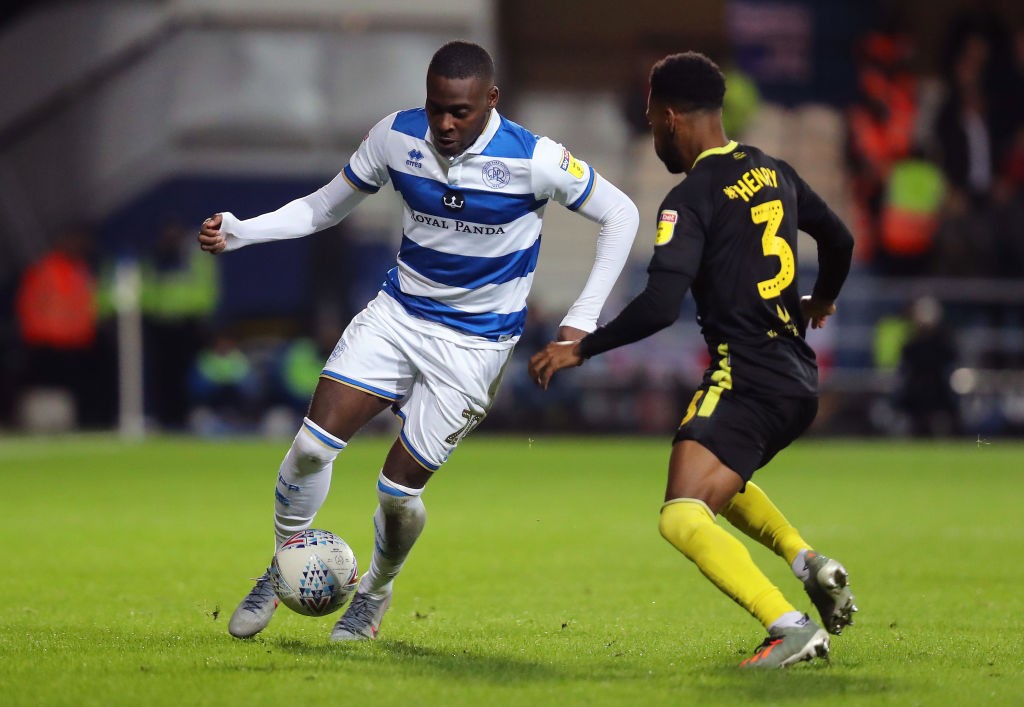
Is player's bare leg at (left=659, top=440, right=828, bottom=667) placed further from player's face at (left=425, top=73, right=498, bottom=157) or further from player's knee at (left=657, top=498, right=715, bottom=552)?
player's face at (left=425, top=73, right=498, bottom=157)

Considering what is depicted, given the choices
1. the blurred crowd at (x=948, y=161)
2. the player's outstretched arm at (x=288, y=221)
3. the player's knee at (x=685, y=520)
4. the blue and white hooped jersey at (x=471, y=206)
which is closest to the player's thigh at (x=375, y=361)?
the blue and white hooped jersey at (x=471, y=206)

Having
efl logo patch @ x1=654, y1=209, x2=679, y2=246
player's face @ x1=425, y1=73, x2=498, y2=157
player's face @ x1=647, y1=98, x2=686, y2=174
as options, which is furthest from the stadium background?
efl logo patch @ x1=654, y1=209, x2=679, y2=246

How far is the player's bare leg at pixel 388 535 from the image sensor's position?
6.51 meters

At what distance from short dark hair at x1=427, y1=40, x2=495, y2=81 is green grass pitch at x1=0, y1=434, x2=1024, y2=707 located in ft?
7.30

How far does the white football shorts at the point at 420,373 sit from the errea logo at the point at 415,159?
604mm

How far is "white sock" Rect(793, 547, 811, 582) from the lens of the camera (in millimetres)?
5992

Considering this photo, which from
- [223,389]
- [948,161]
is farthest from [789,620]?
[948,161]

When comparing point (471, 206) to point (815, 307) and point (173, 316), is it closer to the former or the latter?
point (815, 307)

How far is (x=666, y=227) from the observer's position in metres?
5.70

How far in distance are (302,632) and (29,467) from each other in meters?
10.2

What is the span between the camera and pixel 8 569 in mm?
8867

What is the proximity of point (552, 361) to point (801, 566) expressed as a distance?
49.2 inches

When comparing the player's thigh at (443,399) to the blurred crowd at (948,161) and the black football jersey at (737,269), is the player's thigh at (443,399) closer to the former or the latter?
the black football jersey at (737,269)

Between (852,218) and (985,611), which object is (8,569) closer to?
(985,611)
